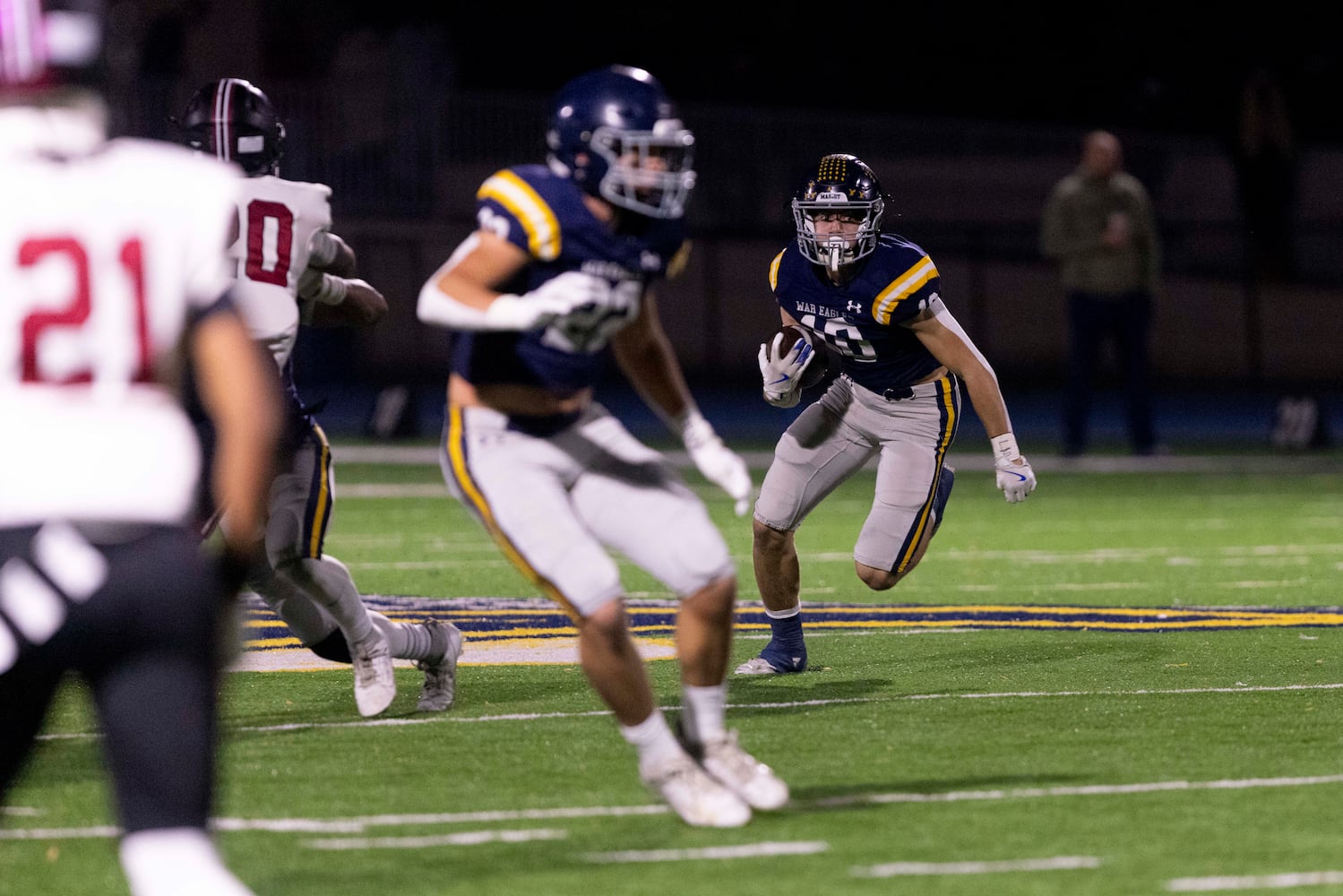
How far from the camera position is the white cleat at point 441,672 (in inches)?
238

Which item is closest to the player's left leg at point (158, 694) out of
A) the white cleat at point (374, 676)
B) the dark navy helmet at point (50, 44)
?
the dark navy helmet at point (50, 44)

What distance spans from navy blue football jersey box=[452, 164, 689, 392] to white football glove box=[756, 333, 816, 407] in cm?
181

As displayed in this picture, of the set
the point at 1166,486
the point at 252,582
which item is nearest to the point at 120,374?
the point at 252,582

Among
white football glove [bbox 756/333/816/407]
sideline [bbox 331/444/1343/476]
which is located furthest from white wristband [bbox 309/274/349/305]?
sideline [bbox 331/444/1343/476]

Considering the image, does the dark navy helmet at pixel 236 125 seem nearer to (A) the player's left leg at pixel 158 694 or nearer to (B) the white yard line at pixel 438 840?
(B) the white yard line at pixel 438 840

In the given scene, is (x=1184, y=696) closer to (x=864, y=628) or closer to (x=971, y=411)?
(x=864, y=628)

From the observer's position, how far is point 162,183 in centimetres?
267

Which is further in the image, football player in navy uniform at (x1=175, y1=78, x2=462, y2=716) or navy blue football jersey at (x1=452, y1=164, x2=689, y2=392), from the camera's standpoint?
football player in navy uniform at (x1=175, y1=78, x2=462, y2=716)

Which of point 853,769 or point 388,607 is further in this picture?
point 388,607

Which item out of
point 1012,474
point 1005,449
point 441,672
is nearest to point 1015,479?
point 1012,474

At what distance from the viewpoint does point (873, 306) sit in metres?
6.61

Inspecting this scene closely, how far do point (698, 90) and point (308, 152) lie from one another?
674 centimetres

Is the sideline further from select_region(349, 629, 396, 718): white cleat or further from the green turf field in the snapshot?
select_region(349, 629, 396, 718): white cleat

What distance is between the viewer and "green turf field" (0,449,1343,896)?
4008 millimetres
